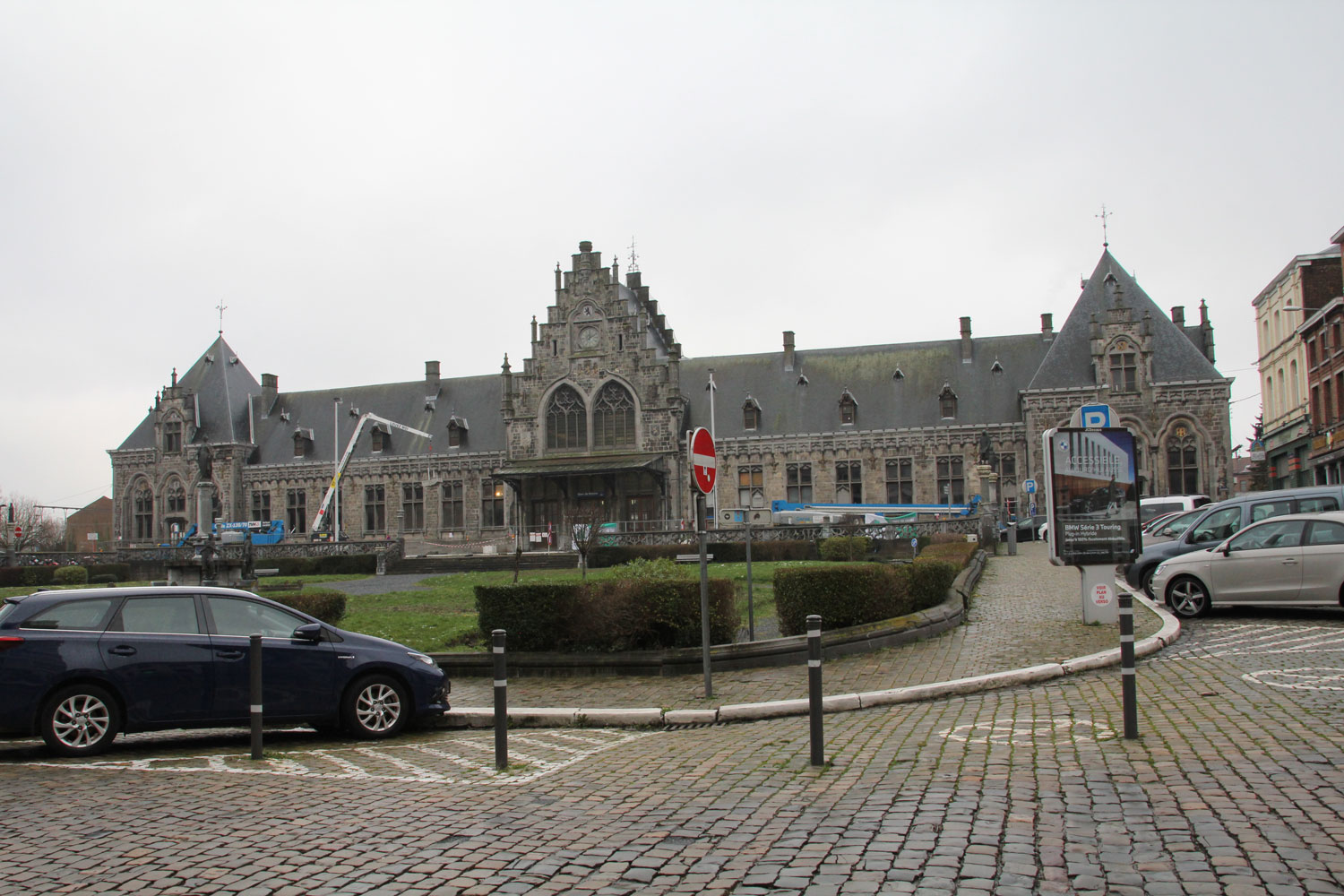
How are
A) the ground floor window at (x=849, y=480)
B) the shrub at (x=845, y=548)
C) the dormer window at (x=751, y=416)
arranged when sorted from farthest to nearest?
1. the dormer window at (x=751, y=416)
2. the ground floor window at (x=849, y=480)
3. the shrub at (x=845, y=548)

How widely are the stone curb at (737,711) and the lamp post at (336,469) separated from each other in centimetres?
5042

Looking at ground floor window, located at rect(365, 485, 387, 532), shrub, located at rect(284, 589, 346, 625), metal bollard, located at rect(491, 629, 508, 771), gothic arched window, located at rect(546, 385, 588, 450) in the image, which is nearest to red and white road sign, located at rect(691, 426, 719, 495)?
metal bollard, located at rect(491, 629, 508, 771)

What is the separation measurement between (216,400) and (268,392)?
11.2ft

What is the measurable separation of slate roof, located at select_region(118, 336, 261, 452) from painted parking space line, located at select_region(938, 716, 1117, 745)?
62692mm

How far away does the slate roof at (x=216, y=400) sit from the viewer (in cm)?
6444

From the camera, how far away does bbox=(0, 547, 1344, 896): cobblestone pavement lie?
206 inches

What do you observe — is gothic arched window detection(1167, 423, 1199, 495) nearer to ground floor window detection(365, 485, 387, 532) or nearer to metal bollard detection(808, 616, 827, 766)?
ground floor window detection(365, 485, 387, 532)

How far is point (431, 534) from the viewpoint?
58750mm

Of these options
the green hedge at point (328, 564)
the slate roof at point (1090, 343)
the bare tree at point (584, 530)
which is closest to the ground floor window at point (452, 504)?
the bare tree at point (584, 530)

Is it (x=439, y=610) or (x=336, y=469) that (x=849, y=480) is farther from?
(x=439, y=610)

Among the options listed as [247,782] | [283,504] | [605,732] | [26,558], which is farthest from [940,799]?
[283,504]

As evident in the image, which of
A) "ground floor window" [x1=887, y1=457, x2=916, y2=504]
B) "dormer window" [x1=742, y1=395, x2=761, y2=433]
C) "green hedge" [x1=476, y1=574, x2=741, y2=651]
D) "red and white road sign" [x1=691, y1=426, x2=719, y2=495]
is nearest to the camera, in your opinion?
"red and white road sign" [x1=691, y1=426, x2=719, y2=495]

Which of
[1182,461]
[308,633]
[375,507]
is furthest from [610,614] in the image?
[375,507]

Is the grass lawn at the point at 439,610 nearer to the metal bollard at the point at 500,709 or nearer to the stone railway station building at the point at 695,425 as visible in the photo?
the metal bollard at the point at 500,709
